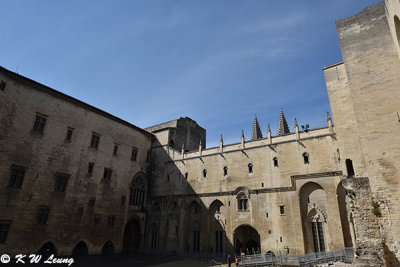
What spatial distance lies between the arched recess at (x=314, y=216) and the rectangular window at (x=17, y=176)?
2289cm

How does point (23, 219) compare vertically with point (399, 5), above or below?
below

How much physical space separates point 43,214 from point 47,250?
2.98 meters

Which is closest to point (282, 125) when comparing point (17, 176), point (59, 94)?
point (59, 94)

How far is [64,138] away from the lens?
73.2ft

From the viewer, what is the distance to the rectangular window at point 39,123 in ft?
67.5

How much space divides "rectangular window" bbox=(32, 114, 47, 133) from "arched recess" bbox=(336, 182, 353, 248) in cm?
2532

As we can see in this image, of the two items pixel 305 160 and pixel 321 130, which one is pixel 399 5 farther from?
pixel 305 160

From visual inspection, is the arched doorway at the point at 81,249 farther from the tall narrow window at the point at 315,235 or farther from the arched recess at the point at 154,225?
the tall narrow window at the point at 315,235

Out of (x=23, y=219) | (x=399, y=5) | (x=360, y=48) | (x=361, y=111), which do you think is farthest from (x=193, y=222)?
(x=399, y=5)

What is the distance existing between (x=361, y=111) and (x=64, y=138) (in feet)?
77.4

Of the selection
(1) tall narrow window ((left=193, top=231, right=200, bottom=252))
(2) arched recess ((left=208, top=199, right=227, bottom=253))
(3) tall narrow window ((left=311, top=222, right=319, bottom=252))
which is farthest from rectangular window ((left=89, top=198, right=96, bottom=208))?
(3) tall narrow window ((left=311, top=222, right=319, bottom=252))

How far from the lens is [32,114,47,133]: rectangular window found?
20562 millimetres

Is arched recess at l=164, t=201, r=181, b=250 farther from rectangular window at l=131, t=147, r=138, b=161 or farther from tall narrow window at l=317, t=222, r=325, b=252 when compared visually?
tall narrow window at l=317, t=222, r=325, b=252

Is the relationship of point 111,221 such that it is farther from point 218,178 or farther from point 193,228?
point 218,178
